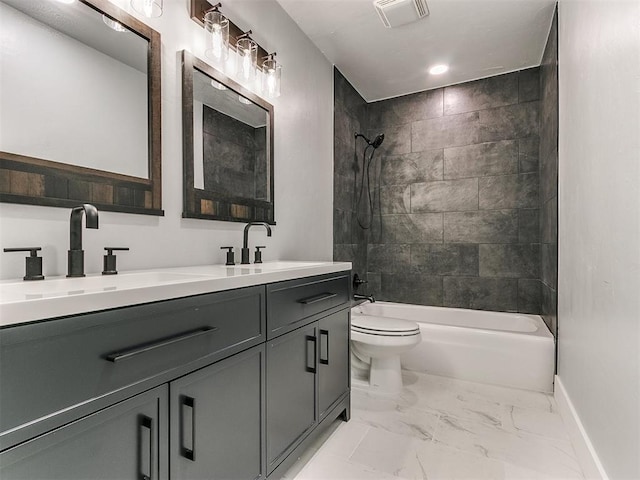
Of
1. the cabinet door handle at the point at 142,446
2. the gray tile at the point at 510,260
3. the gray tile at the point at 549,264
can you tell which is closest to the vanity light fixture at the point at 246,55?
the cabinet door handle at the point at 142,446

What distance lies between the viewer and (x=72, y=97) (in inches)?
47.2

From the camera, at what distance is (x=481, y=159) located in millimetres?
3219

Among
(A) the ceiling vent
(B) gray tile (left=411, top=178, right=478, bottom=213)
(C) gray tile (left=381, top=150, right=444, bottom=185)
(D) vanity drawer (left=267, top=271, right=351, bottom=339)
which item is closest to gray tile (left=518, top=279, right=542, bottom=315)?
(B) gray tile (left=411, top=178, right=478, bottom=213)

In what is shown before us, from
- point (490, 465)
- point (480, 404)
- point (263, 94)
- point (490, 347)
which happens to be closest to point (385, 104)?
point (263, 94)

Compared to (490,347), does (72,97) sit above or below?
above

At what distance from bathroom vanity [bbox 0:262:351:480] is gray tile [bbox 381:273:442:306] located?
2.13m

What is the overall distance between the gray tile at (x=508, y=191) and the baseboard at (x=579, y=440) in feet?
5.06

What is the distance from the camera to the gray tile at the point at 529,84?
303cm

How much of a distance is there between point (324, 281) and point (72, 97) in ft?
3.94

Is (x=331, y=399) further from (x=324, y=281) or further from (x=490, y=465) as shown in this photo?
(x=490, y=465)

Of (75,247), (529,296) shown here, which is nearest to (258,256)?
(75,247)

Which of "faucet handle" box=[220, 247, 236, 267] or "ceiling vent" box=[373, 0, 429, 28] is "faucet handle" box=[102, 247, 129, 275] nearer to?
"faucet handle" box=[220, 247, 236, 267]

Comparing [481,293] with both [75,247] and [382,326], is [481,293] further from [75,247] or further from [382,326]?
[75,247]

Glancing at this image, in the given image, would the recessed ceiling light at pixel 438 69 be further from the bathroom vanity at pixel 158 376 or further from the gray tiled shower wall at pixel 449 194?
the bathroom vanity at pixel 158 376
